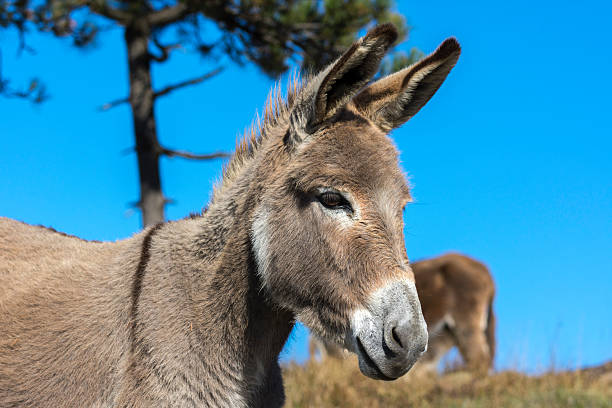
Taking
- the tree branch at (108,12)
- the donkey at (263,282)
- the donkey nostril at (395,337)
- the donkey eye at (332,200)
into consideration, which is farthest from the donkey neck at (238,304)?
the tree branch at (108,12)

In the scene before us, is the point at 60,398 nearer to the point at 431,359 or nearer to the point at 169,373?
the point at 169,373

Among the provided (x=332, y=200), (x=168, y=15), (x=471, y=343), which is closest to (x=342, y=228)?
(x=332, y=200)

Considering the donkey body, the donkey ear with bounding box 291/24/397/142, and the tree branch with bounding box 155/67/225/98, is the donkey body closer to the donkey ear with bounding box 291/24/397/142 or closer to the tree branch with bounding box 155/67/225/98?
the tree branch with bounding box 155/67/225/98

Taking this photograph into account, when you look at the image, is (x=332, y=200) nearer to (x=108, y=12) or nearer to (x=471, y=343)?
(x=471, y=343)

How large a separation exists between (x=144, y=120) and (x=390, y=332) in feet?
28.7

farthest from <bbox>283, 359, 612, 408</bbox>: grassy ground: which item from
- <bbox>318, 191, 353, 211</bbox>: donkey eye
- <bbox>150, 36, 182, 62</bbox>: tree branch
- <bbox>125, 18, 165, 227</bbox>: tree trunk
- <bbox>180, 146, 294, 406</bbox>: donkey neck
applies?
<bbox>150, 36, 182, 62</bbox>: tree branch

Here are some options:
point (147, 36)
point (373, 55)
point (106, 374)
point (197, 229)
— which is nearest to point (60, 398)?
point (106, 374)

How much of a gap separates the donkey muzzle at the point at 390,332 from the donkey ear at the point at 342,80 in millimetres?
824

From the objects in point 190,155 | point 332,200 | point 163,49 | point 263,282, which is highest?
point 163,49

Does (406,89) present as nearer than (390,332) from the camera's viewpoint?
No

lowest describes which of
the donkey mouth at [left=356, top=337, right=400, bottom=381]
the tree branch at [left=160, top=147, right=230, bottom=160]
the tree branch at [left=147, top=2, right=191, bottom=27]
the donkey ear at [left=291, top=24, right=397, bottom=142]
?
the donkey mouth at [left=356, top=337, right=400, bottom=381]

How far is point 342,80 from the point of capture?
8.61ft

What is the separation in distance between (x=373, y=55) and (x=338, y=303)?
1.07 m

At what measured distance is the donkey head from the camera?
2301mm
